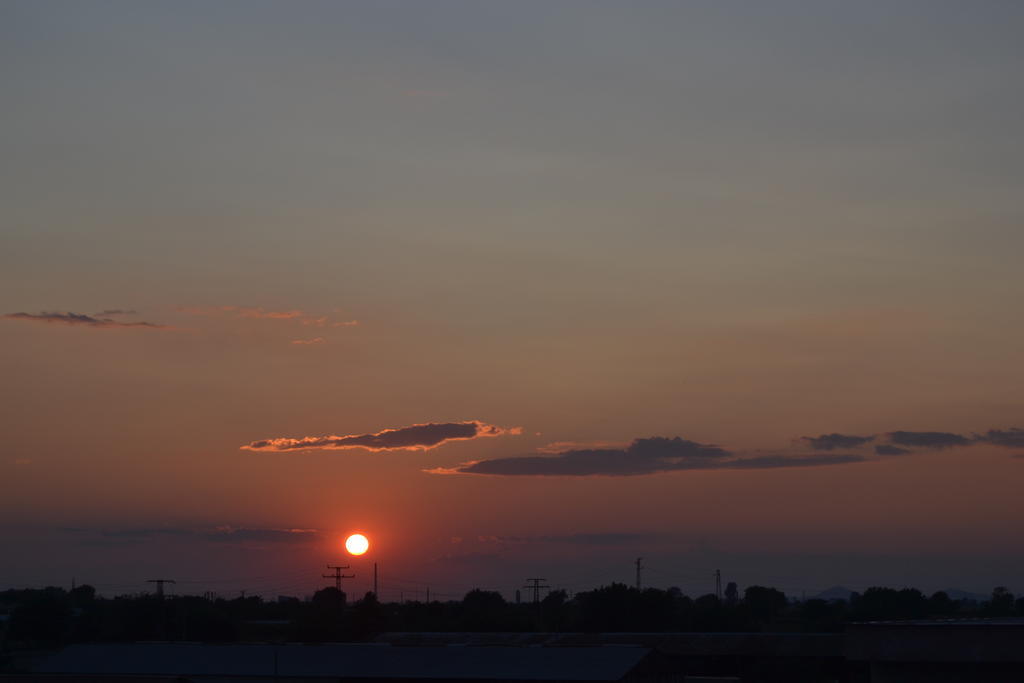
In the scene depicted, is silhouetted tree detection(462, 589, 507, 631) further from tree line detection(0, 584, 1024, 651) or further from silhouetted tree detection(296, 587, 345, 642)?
silhouetted tree detection(296, 587, 345, 642)

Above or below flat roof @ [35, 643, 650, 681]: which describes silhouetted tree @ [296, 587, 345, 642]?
below

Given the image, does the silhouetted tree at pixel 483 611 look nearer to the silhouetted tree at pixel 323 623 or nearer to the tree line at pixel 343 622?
the tree line at pixel 343 622

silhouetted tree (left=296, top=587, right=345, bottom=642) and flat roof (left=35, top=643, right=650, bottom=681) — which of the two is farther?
silhouetted tree (left=296, top=587, right=345, bottom=642)

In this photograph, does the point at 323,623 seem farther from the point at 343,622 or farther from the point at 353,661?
the point at 353,661

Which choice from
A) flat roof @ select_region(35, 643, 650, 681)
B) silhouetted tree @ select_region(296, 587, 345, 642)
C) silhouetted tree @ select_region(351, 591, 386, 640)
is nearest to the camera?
flat roof @ select_region(35, 643, 650, 681)

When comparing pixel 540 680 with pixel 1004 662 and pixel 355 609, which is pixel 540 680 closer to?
pixel 1004 662

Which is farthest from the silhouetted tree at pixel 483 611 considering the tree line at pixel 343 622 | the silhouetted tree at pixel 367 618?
the silhouetted tree at pixel 367 618

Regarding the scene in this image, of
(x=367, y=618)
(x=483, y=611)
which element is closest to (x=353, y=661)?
(x=367, y=618)

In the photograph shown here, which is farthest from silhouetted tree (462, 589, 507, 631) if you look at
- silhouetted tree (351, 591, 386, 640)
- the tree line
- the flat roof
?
the flat roof

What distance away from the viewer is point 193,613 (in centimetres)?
15850

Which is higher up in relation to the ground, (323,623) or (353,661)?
(353,661)

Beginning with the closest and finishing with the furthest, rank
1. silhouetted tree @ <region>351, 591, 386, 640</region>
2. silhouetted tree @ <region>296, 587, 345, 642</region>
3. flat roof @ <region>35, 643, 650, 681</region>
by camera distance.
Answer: flat roof @ <region>35, 643, 650, 681</region>, silhouetted tree @ <region>296, 587, 345, 642</region>, silhouetted tree @ <region>351, 591, 386, 640</region>

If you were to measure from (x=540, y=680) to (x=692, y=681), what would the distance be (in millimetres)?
14186

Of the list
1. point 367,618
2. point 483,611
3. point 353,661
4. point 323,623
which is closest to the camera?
point 353,661
